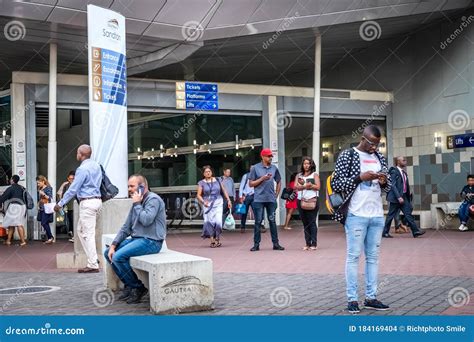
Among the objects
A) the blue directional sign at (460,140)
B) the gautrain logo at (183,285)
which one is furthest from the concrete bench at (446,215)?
the gautrain logo at (183,285)

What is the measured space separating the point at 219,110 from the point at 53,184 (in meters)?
5.43

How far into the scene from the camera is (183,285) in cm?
623

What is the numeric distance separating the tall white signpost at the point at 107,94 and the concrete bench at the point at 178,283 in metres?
4.83

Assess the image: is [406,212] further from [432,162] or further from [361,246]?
[361,246]

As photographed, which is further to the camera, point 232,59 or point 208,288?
point 232,59

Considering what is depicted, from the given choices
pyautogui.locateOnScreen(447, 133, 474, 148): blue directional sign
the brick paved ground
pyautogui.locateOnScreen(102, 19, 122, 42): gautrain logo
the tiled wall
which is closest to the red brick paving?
the brick paved ground

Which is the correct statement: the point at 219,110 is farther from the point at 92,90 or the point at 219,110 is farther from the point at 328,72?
the point at 92,90

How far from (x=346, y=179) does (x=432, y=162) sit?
14946 mm

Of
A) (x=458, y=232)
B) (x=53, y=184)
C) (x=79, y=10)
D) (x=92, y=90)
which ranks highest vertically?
(x=79, y=10)

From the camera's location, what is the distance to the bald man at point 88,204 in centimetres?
943

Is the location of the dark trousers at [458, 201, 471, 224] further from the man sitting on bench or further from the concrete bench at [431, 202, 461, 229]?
the man sitting on bench

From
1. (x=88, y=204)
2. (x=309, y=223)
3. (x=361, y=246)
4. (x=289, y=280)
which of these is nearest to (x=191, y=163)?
(x=309, y=223)

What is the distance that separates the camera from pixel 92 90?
10.8 m
